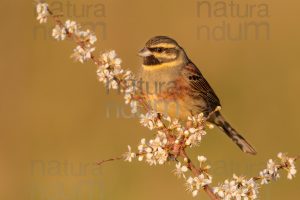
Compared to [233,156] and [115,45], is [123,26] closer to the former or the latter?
[115,45]

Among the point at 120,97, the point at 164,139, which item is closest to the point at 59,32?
the point at 164,139

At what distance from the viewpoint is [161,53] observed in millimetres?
6133

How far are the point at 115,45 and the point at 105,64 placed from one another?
760cm

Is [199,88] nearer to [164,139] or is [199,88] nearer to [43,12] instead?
[164,139]

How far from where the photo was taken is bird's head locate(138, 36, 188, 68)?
593cm

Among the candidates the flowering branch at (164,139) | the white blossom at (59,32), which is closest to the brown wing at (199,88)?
the flowering branch at (164,139)

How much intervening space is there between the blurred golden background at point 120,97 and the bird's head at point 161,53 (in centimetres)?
166

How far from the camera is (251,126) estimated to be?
10.1 m

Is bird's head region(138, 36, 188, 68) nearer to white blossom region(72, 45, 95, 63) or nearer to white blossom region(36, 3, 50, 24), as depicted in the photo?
white blossom region(72, 45, 95, 63)

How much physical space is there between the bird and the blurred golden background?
1482 mm

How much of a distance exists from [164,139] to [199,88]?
113 inches

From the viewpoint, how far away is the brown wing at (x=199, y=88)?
660 centimetres

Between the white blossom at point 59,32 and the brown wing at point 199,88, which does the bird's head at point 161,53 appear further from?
the white blossom at point 59,32

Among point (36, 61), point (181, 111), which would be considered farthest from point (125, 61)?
point (181, 111)
